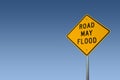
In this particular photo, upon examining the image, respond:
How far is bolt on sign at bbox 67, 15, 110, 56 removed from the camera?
28.7 ft

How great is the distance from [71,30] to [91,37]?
2.67 ft

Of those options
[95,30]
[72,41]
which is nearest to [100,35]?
[95,30]

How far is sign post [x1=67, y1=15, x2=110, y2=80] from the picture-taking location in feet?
28.6

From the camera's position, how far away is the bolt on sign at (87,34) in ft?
28.7

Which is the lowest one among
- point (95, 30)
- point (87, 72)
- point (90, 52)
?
point (87, 72)

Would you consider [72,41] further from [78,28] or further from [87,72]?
[87,72]

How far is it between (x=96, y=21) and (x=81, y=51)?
3.20ft

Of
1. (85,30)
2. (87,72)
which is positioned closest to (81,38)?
(85,30)

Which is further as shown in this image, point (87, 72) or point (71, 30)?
point (71, 30)

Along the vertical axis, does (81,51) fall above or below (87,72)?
above

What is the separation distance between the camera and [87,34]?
8914 mm

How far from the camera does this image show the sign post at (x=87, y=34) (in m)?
8.73

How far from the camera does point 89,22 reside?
9.05 meters

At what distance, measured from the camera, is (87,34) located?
8.91 meters
